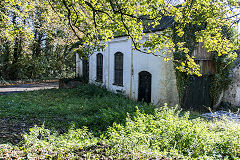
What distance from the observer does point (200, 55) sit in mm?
10719

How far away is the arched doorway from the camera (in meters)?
11.1

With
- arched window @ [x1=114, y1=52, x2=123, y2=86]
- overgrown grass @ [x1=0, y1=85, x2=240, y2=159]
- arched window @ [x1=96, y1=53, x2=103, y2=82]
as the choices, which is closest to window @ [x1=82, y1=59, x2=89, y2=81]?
arched window @ [x1=96, y1=53, x2=103, y2=82]

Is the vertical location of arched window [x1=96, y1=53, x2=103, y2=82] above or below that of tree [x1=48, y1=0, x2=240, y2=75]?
below

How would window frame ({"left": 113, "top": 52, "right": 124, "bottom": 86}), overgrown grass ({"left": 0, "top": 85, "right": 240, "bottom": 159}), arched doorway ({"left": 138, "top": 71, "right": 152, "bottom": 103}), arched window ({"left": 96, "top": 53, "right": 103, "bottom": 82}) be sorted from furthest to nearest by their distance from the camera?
arched window ({"left": 96, "top": 53, "right": 103, "bottom": 82}) < window frame ({"left": 113, "top": 52, "right": 124, "bottom": 86}) < arched doorway ({"left": 138, "top": 71, "right": 152, "bottom": 103}) < overgrown grass ({"left": 0, "top": 85, "right": 240, "bottom": 159})

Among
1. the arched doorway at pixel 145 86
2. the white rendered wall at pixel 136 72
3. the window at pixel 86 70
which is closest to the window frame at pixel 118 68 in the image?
the white rendered wall at pixel 136 72

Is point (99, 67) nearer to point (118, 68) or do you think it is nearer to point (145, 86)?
point (118, 68)

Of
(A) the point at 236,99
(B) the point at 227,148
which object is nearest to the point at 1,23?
(B) the point at 227,148

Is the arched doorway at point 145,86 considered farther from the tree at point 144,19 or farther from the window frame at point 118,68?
the tree at point 144,19

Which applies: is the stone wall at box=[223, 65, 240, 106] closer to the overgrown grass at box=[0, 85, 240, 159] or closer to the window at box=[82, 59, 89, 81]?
the overgrown grass at box=[0, 85, 240, 159]

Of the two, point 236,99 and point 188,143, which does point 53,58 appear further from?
point 188,143

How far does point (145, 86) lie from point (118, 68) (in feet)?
9.15

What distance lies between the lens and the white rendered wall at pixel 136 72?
33.5 feet

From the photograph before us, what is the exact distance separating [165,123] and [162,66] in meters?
5.65

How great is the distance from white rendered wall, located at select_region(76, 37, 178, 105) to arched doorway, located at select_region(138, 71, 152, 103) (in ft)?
0.60
